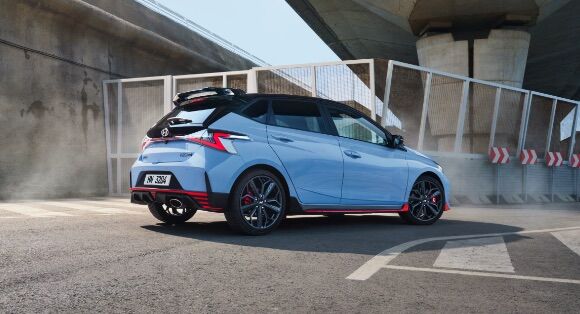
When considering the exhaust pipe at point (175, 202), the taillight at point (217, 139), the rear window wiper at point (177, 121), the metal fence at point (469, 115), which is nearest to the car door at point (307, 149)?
the taillight at point (217, 139)

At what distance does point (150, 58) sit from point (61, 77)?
4348 mm

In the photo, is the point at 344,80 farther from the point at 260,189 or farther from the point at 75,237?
the point at 75,237

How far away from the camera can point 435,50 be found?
74.5ft

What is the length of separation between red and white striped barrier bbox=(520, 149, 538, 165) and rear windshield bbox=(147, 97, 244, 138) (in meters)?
14.5

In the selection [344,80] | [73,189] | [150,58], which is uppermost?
[150,58]

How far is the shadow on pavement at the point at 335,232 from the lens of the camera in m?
5.34

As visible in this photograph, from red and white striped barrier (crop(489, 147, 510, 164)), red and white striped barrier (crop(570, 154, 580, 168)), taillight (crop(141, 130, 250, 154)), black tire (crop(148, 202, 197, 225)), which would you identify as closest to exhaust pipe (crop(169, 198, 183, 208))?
taillight (crop(141, 130, 250, 154))

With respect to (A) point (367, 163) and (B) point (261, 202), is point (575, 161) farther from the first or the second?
(B) point (261, 202)

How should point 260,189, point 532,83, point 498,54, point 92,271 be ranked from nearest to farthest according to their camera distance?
1. point 92,271
2. point 260,189
3. point 498,54
4. point 532,83

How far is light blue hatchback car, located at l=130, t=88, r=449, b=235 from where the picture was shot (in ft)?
18.7

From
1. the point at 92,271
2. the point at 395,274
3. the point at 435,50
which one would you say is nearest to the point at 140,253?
the point at 92,271

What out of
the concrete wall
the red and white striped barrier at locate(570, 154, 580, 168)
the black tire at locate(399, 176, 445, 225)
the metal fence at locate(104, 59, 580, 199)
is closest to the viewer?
the black tire at locate(399, 176, 445, 225)

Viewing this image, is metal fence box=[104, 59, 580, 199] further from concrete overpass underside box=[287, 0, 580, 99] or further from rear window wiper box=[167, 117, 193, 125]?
rear window wiper box=[167, 117, 193, 125]

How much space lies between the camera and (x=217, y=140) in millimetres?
5672
